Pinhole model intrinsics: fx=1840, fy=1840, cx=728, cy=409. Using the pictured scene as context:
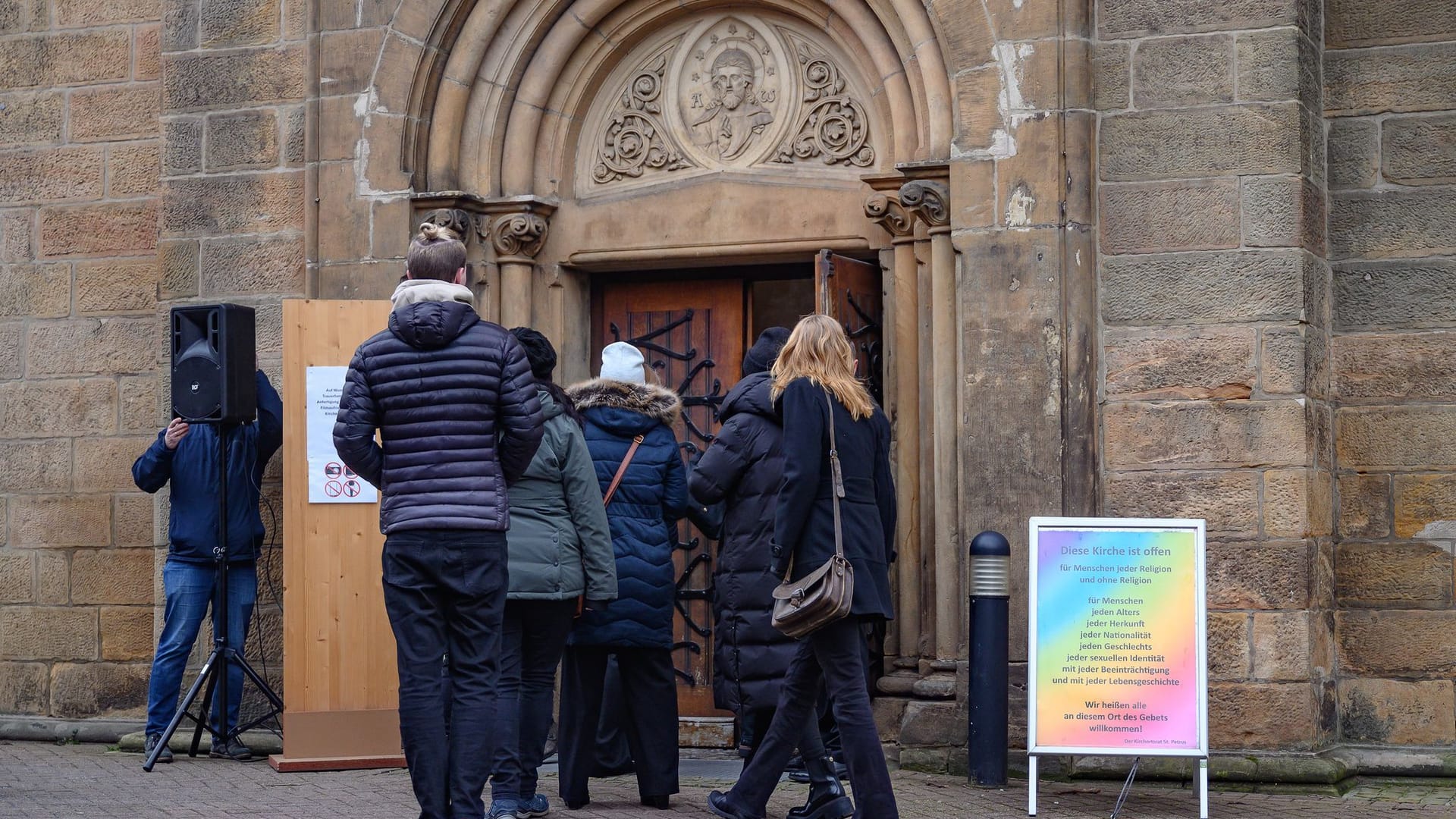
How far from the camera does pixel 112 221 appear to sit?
32.8ft

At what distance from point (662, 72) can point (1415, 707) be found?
180 inches

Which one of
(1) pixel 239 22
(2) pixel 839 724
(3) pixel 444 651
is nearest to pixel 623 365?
(3) pixel 444 651

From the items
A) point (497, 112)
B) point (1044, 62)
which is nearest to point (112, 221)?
point (497, 112)

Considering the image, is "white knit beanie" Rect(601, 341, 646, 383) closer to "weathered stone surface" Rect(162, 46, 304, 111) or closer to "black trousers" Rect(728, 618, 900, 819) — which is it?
"black trousers" Rect(728, 618, 900, 819)

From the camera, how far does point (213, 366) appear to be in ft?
27.9

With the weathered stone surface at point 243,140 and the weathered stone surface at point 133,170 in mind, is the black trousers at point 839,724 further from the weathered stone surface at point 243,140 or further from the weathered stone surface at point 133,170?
the weathered stone surface at point 133,170

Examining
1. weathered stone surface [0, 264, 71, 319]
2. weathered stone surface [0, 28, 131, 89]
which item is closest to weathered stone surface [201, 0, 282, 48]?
weathered stone surface [0, 28, 131, 89]

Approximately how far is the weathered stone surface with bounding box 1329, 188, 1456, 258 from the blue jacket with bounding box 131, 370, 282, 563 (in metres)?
5.01

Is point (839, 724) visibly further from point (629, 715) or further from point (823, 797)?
point (629, 715)

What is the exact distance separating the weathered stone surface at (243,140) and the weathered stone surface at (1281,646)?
5231 mm

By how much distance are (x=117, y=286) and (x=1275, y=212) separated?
603 cm

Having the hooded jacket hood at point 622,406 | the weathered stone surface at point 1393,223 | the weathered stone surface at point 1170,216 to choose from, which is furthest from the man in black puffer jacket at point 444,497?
the weathered stone surface at point 1393,223

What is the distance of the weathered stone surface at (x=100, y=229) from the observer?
9.94m

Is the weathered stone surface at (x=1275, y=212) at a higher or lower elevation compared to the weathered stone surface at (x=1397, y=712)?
higher
